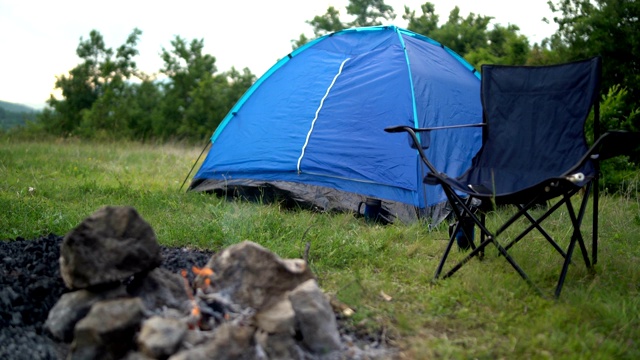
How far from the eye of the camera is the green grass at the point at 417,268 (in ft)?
7.19

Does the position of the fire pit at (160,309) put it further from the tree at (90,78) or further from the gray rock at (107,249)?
the tree at (90,78)

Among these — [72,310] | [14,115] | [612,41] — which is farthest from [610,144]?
[14,115]

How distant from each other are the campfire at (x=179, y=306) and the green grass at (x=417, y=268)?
34 centimetres

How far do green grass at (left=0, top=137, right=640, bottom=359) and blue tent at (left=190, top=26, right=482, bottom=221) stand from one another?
0.28 metres

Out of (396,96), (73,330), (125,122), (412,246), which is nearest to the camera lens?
(73,330)

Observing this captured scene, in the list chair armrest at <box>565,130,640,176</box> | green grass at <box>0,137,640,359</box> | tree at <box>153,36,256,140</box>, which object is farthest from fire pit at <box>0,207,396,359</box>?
tree at <box>153,36,256,140</box>

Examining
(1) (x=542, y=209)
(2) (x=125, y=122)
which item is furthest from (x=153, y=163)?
(2) (x=125, y=122)

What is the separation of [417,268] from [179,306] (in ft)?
4.59

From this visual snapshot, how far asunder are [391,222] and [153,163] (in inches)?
161

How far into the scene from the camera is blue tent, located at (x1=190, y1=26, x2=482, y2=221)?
4324 millimetres

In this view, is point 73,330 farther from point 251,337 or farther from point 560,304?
point 560,304

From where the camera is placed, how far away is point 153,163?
7285mm

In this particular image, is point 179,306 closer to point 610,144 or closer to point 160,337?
point 160,337

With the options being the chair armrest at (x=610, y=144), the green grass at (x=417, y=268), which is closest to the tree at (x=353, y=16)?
the green grass at (x=417, y=268)
